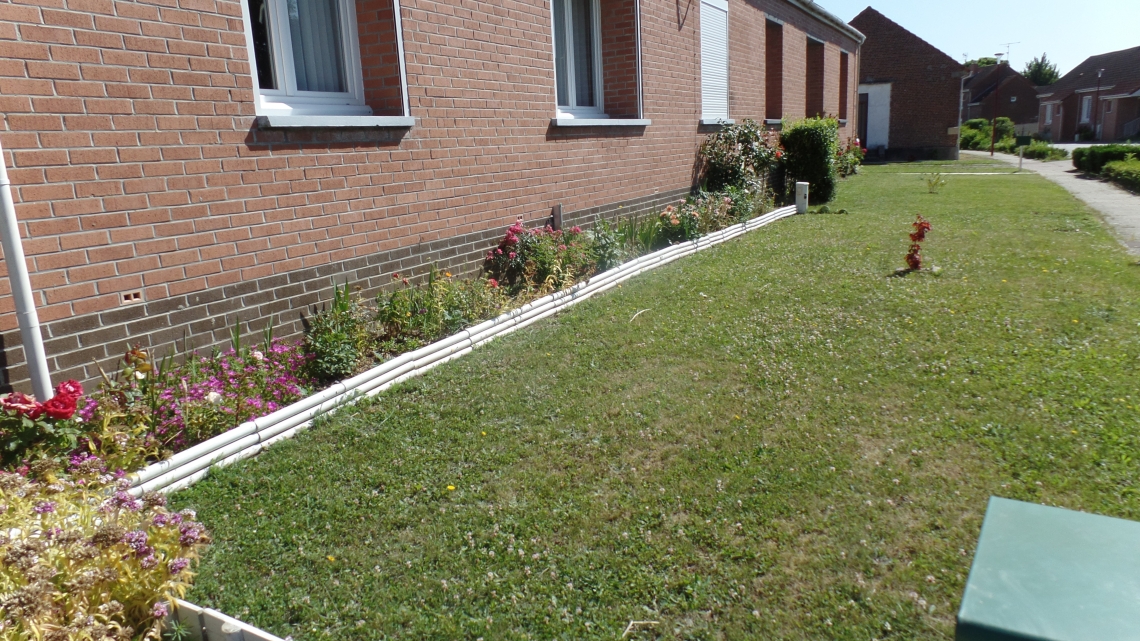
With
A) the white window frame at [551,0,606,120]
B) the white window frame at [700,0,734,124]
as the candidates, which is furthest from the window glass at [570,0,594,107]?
the white window frame at [700,0,734,124]

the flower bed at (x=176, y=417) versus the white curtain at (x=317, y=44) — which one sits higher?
the white curtain at (x=317, y=44)

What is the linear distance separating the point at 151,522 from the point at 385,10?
14.8 feet

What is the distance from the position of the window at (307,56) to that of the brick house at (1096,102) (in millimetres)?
60836

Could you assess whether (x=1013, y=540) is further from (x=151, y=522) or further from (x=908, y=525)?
A: (x=151, y=522)

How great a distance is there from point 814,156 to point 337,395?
1242 centimetres

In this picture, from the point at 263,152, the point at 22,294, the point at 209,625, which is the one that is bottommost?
the point at 209,625

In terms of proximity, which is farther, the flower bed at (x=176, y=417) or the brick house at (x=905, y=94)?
the brick house at (x=905, y=94)

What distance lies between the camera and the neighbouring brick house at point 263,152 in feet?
12.8

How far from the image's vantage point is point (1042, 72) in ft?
290

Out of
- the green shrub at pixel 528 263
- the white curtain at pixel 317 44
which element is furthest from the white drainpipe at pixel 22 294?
the green shrub at pixel 528 263

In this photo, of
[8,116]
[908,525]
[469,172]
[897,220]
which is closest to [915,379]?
[908,525]

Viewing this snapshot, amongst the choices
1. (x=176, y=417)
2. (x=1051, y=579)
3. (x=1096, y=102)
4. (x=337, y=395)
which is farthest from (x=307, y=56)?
(x=1096, y=102)

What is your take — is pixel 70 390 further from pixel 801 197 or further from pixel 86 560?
pixel 801 197

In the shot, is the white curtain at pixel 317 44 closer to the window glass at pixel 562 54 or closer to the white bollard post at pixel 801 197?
the window glass at pixel 562 54
